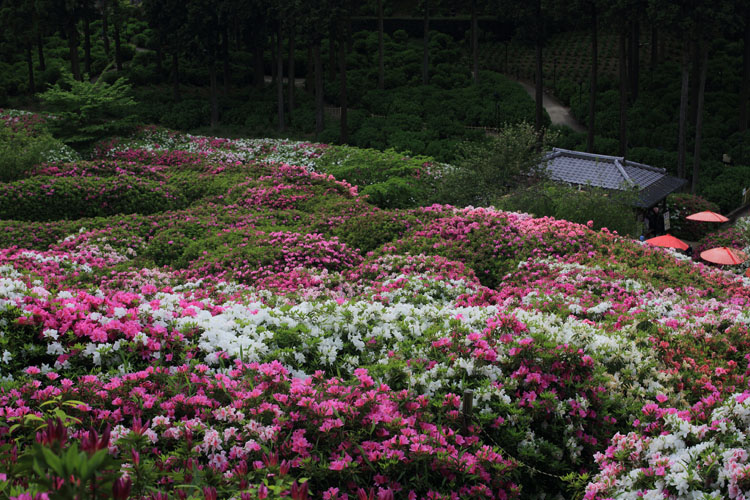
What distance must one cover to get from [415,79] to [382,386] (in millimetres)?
38461

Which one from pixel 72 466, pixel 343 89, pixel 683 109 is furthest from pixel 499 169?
pixel 72 466

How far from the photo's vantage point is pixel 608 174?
21625 millimetres

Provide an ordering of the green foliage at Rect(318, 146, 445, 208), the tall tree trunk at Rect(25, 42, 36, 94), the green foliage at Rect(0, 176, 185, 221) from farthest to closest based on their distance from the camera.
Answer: the tall tree trunk at Rect(25, 42, 36, 94), the green foliage at Rect(318, 146, 445, 208), the green foliage at Rect(0, 176, 185, 221)

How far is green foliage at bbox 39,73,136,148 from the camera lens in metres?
24.8

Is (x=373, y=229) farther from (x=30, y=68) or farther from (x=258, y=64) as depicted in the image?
(x=30, y=68)

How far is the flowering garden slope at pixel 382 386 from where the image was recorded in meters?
3.84

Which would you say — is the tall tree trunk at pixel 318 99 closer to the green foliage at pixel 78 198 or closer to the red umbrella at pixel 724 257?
the green foliage at pixel 78 198

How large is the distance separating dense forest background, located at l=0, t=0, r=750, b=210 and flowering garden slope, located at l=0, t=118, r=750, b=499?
1854 centimetres

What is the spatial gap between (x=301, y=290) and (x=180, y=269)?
354cm

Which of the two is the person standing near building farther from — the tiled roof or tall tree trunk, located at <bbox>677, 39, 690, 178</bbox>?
tall tree trunk, located at <bbox>677, 39, 690, 178</bbox>

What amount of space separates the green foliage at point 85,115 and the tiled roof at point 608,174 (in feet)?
57.9

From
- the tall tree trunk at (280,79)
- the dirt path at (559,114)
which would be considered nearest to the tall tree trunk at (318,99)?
the tall tree trunk at (280,79)

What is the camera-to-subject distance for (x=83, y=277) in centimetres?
1017

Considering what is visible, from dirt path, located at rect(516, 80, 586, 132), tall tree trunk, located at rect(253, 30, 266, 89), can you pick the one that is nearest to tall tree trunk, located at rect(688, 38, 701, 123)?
dirt path, located at rect(516, 80, 586, 132)
